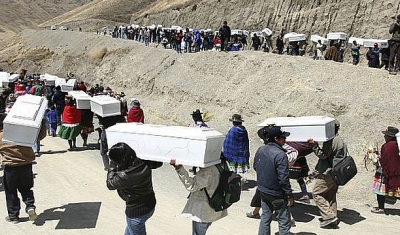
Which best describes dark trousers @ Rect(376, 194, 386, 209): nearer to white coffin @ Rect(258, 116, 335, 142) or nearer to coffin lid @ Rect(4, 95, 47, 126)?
white coffin @ Rect(258, 116, 335, 142)

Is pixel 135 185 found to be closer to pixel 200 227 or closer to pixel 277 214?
pixel 200 227

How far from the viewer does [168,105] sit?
21609 millimetres

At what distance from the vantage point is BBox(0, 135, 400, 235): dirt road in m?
8.39

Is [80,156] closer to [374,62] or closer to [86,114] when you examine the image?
[86,114]

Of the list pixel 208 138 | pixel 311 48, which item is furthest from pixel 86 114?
pixel 311 48

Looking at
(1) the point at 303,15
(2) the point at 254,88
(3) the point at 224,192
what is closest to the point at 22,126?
(3) the point at 224,192

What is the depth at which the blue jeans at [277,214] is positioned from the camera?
22.3 feet

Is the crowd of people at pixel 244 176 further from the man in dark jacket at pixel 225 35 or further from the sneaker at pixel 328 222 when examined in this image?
the man in dark jacket at pixel 225 35

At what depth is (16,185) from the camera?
8453 millimetres

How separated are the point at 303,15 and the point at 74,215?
75.2 ft

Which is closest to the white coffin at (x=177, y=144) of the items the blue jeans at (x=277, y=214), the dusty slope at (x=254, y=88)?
the blue jeans at (x=277, y=214)

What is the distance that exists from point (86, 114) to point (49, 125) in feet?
8.86

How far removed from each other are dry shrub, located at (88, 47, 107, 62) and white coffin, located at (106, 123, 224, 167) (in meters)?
27.7

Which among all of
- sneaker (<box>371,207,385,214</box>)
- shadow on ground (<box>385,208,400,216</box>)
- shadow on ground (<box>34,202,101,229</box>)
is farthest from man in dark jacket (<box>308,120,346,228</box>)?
shadow on ground (<box>34,202,101,229</box>)
